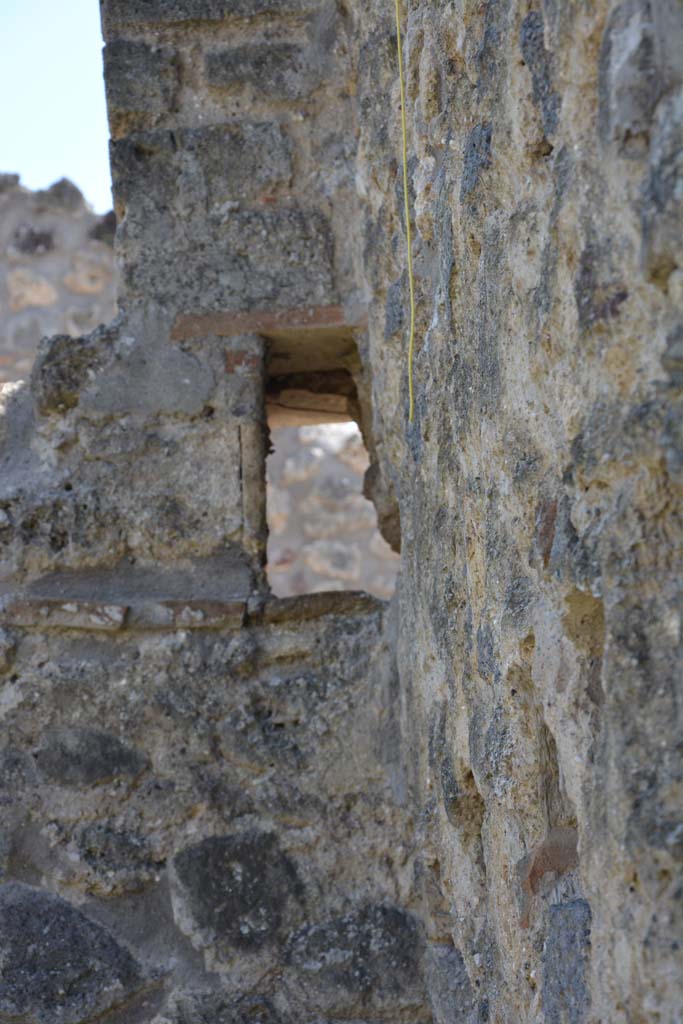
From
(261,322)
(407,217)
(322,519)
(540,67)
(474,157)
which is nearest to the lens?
(540,67)

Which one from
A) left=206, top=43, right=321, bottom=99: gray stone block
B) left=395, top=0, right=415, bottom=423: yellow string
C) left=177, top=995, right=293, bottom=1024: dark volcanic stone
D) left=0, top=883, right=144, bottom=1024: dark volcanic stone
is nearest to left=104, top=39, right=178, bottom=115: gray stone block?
left=206, top=43, right=321, bottom=99: gray stone block

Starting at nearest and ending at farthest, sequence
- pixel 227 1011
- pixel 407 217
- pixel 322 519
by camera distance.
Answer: pixel 407 217
pixel 227 1011
pixel 322 519

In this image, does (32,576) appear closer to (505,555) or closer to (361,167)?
(361,167)

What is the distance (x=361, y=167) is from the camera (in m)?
2.82

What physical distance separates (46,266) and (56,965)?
10.8ft

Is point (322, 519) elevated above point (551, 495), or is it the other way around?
point (551, 495)

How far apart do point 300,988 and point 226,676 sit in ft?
2.07

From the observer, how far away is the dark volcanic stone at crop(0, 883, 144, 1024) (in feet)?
8.19

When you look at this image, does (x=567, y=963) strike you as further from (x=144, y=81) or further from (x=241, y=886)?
(x=144, y=81)

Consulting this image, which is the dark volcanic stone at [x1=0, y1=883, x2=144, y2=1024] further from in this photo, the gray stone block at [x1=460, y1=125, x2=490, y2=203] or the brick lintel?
the gray stone block at [x1=460, y1=125, x2=490, y2=203]

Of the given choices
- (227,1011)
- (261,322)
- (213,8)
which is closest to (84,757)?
(227,1011)

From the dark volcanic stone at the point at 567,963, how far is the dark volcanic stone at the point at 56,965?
4.02 feet

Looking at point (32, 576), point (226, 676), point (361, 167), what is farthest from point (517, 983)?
point (361, 167)

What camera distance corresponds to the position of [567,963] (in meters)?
1.46
